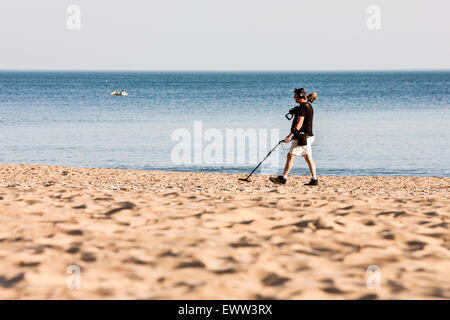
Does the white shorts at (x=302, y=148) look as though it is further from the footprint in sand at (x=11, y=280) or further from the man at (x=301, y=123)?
the footprint in sand at (x=11, y=280)

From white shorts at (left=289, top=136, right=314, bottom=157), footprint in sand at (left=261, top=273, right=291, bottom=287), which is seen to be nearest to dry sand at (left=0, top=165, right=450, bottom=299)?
footprint in sand at (left=261, top=273, right=291, bottom=287)

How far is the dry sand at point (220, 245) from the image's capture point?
4.02 m

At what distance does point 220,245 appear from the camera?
5035 millimetres

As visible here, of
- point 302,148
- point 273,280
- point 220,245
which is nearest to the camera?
point 273,280

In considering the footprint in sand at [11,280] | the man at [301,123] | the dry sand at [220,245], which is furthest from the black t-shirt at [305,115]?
the footprint in sand at [11,280]

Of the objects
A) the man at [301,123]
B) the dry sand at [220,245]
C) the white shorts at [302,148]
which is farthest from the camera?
the white shorts at [302,148]

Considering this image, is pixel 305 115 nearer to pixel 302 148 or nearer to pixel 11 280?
pixel 302 148

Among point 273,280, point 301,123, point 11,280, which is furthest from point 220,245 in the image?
point 301,123

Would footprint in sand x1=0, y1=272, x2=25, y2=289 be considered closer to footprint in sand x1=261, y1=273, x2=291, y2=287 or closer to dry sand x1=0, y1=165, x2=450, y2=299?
dry sand x1=0, y1=165, x2=450, y2=299

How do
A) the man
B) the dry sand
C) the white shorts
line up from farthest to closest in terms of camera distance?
the white shorts
the man
the dry sand

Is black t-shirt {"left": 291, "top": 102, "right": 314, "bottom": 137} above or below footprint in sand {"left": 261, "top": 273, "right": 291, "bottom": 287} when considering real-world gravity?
above

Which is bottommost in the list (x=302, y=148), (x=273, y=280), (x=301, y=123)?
(x=273, y=280)

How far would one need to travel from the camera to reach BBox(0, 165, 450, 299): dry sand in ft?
13.2
